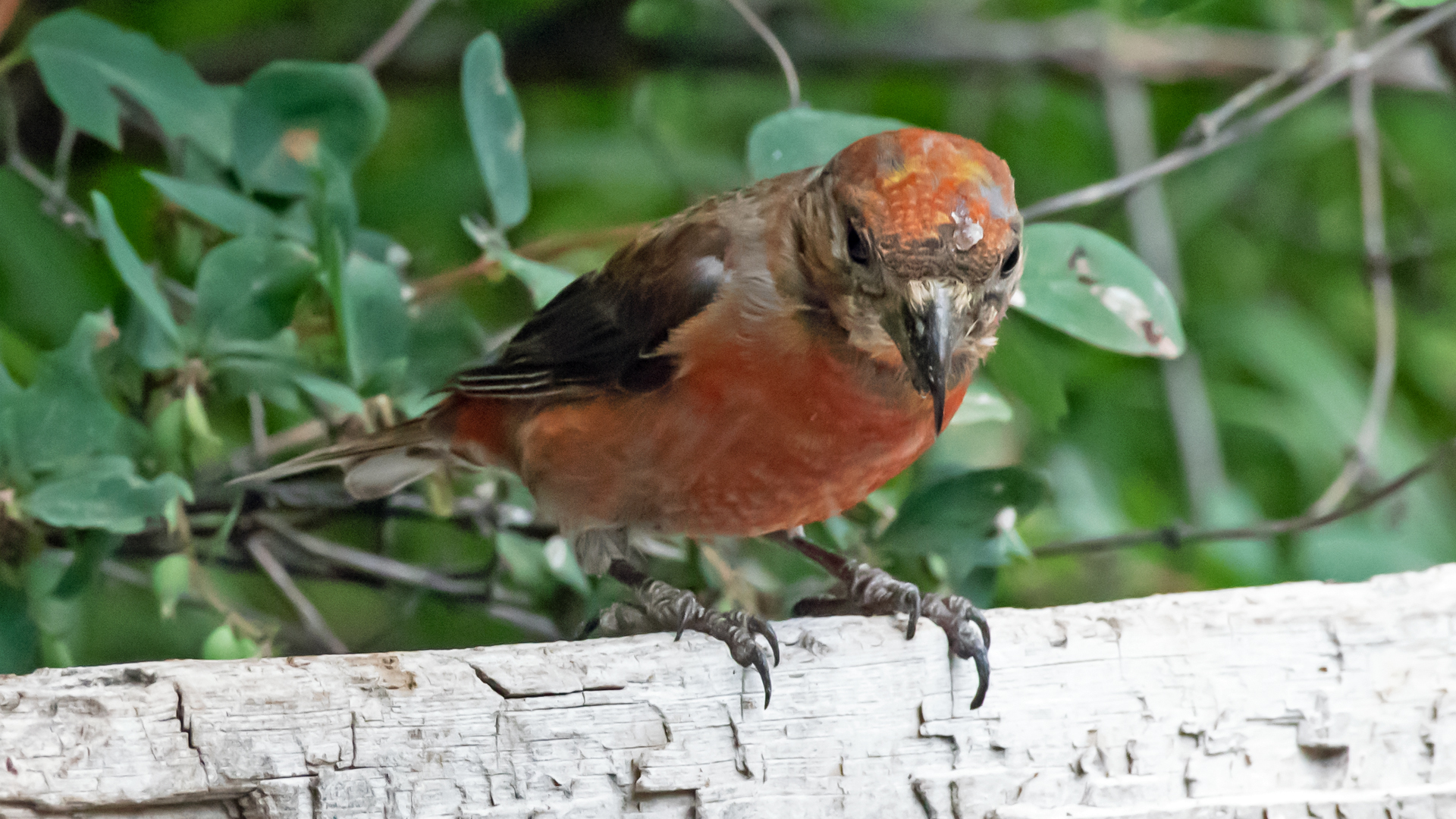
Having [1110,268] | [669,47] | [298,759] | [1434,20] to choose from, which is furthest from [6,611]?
[1434,20]

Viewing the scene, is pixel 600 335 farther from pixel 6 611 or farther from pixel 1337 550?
pixel 1337 550

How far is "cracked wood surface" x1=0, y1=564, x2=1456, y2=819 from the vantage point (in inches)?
59.2

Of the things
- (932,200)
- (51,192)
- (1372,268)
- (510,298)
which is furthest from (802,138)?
(1372,268)

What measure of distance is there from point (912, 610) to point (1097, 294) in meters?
0.74

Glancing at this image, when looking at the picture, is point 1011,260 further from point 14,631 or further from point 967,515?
point 14,631

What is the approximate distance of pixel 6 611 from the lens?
207 centimetres

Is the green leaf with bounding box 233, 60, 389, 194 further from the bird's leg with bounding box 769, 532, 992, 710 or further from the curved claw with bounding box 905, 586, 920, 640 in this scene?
the curved claw with bounding box 905, 586, 920, 640

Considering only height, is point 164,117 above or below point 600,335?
above

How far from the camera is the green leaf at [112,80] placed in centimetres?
225

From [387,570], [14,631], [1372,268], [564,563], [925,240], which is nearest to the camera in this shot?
[925,240]

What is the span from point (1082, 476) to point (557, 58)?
6.40ft

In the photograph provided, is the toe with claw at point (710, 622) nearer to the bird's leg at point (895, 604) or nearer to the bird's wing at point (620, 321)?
the bird's leg at point (895, 604)

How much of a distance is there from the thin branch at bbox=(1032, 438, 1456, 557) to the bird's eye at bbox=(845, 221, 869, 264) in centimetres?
128

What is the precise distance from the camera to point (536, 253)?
2.65 meters
